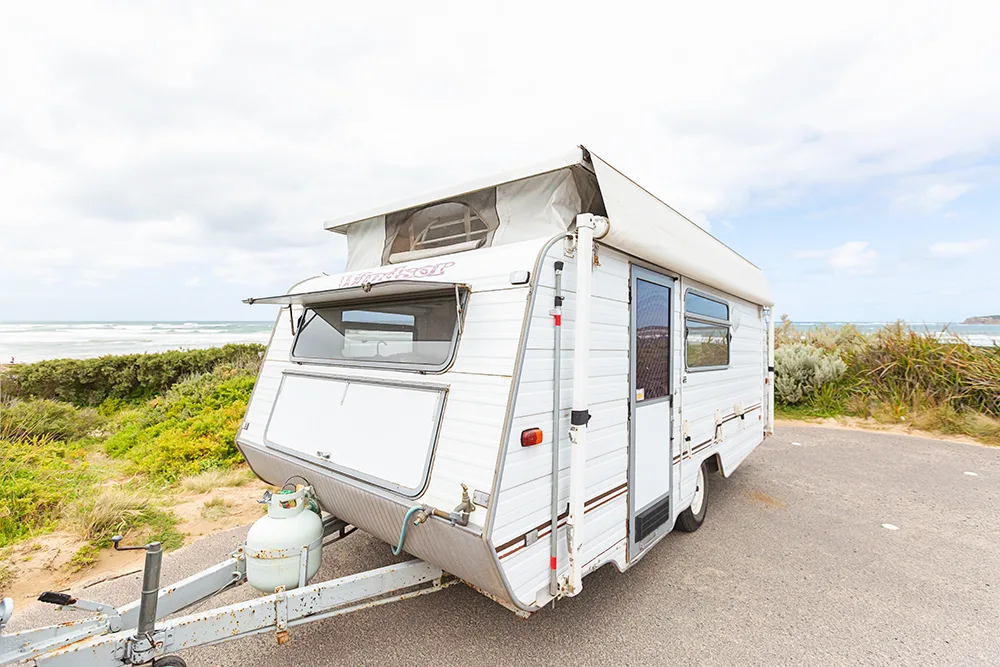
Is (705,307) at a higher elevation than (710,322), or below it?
higher

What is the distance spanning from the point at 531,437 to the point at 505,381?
0.32 meters

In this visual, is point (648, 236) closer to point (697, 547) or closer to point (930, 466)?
point (697, 547)

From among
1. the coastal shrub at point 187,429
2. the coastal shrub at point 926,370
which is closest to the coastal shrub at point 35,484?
the coastal shrub at point 187,429

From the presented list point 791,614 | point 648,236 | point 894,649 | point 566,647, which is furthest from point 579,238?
point 894,649

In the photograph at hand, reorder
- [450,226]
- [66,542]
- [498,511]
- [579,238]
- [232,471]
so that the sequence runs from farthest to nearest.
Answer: [232,471] → [66,542] → [450,226] → [579,238] → [498,511]

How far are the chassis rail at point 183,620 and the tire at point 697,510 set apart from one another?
2591 millimetres

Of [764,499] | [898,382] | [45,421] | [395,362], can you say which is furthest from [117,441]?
[898,382]

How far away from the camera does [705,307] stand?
4605 mm

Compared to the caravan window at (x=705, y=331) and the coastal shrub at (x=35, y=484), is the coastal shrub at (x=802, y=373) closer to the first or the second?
the caravan window at (x=705, y=331)

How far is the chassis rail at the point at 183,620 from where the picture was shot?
1918 millimetres

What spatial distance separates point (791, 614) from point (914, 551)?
6.53 feet

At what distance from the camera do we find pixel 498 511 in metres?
2.33

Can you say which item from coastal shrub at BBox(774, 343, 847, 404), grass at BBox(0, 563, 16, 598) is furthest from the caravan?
coastal shrub at BBox(774, 343, 847, 404)

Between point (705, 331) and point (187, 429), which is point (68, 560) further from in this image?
point (705, 331)
